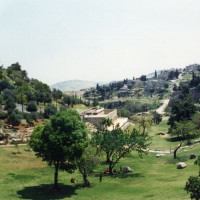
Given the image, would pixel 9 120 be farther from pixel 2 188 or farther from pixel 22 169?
pixel 2 188

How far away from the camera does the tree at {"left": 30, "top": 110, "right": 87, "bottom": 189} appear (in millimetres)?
50469

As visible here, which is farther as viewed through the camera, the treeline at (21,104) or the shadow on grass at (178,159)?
the treeline at (21,104)

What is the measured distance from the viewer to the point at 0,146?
3088 inches

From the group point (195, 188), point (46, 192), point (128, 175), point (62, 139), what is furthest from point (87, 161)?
point (195, 188)

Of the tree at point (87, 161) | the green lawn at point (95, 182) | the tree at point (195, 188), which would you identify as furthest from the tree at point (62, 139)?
the tree at point (195, 188)

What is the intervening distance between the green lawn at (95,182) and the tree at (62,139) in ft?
→ 15.9

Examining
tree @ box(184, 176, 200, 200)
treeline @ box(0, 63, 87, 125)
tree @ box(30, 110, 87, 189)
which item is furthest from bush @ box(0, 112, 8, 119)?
tree @ box(184, 176, 200, 200)

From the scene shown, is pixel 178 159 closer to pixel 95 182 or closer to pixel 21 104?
pixel 95 182

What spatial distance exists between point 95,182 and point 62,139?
14.6 meters

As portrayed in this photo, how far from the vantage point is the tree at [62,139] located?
5047cm

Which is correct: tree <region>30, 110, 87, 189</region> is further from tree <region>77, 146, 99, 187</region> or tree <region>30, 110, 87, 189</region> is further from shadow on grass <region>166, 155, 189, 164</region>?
shadow on grass <region>166, 155, 189, 164</region>

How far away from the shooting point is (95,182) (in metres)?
60.1

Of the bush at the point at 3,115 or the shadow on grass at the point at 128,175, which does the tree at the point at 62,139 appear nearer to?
the shadow on grass at the point at 128,175

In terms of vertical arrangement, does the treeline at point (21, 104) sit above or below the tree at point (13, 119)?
above
